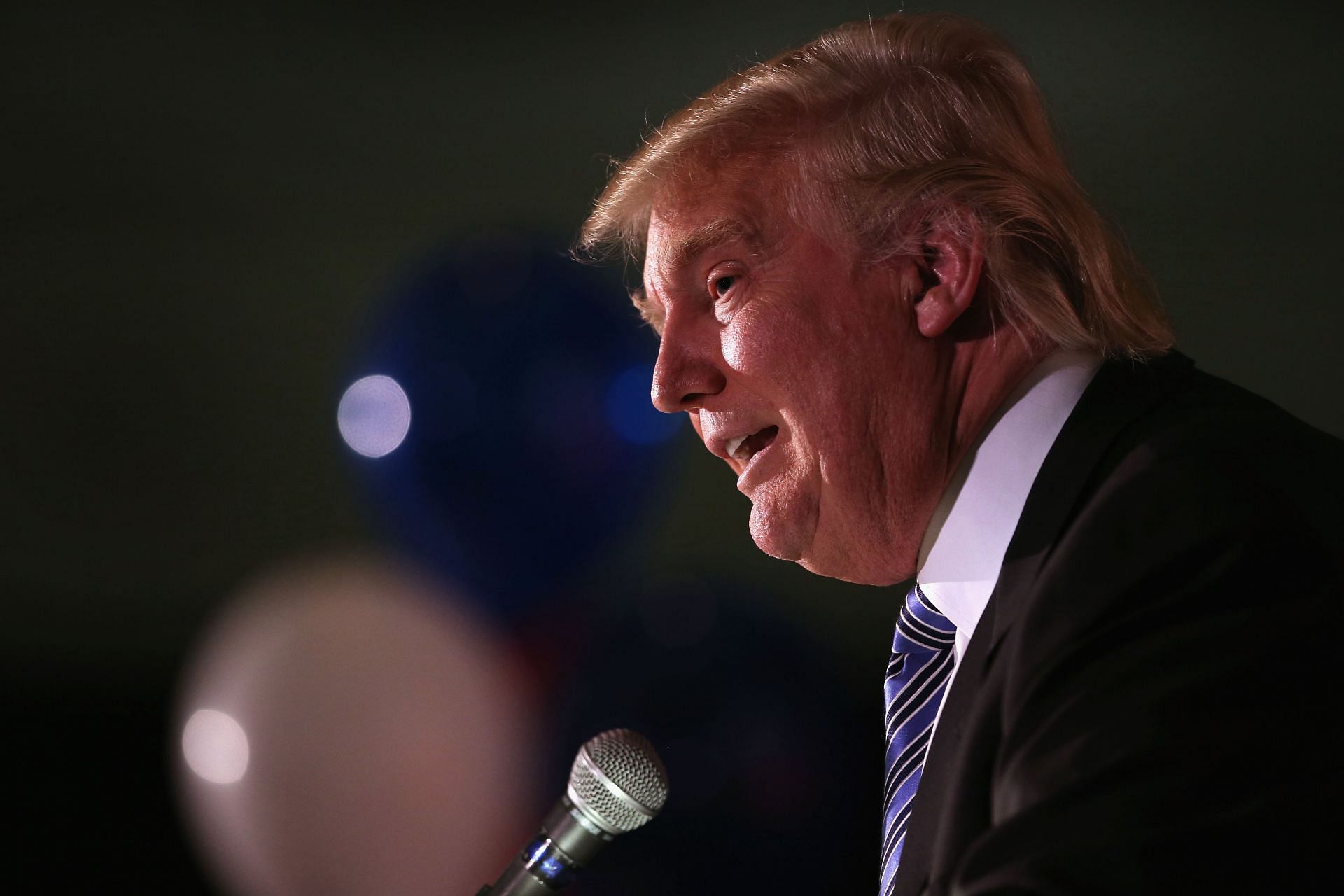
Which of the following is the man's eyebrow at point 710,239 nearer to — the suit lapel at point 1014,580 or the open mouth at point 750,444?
the open mouth at point 750,444

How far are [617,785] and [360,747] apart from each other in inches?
49.0

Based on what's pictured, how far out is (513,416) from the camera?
223cm

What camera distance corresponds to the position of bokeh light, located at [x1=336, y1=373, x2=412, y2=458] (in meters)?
2.26

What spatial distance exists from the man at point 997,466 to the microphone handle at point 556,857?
1.09 ft

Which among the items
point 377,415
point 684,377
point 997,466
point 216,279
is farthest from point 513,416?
point 997,466

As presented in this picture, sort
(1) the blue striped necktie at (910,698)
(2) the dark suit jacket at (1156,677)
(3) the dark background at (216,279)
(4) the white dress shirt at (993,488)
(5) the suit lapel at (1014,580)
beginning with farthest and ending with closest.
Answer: (3) the dark background at (216,279), (1) the blue striped necktie at (910,698), (4) the white dress shirt at (993,488), (5) the suit lapel at (1014,580), (2) the dark suit jacket at (1156,677)

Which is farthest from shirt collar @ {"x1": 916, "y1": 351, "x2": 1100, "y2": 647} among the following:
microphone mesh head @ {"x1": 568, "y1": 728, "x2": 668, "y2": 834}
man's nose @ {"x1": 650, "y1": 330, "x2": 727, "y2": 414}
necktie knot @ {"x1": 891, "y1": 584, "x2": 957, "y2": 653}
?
microphone mesh head @ {"x1": 568, "y1": 728, "x2": 668, "y2": 834}

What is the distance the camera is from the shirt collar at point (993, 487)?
3.24 ft

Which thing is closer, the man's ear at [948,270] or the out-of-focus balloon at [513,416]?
the man's ear at [948,270]

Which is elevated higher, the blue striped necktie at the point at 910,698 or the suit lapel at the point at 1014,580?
the suit lapel at the point at 1014,580

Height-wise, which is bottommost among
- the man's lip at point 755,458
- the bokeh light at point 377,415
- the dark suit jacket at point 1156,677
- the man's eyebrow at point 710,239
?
the dark suit jacket at point 1156,677

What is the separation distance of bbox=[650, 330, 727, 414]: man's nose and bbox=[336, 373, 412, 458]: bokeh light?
3.91ft

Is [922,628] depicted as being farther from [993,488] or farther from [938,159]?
[938,159]

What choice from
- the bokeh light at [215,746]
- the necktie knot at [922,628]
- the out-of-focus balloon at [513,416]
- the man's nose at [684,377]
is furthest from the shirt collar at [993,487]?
the bokeh light at [215,746]
